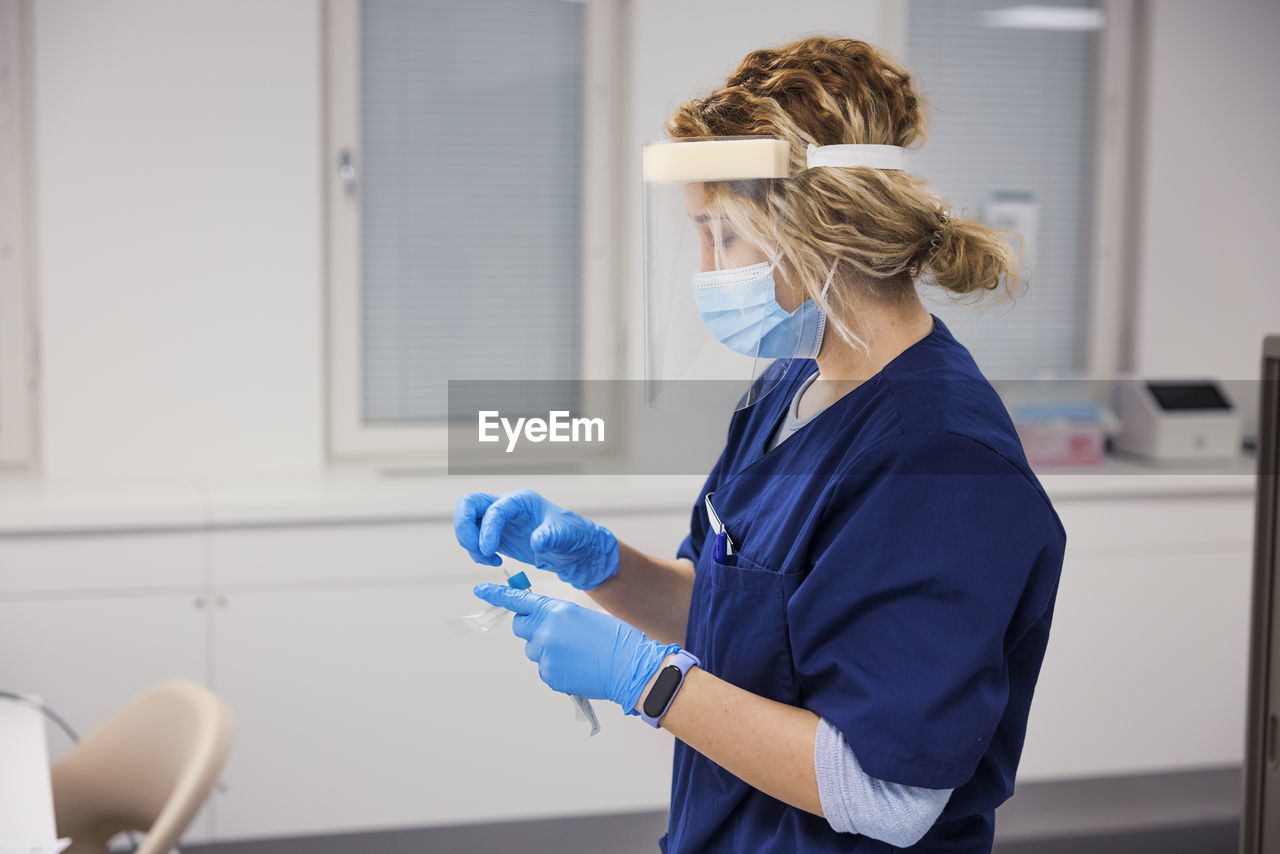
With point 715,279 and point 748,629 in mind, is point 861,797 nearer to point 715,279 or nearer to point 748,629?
point 748,629

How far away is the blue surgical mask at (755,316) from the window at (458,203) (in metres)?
1.54

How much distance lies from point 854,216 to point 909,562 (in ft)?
0.99

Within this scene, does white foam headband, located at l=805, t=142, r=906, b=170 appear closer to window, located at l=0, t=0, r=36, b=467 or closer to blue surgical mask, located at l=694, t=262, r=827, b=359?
blue surgical mask, located at l=694, t=262, r=827, b=359

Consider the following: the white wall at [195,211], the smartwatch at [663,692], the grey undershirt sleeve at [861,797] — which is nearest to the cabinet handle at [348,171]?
the white wall at [195,211]

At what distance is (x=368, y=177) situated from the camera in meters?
2.60

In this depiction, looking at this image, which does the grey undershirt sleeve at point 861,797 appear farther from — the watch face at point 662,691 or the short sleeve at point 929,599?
the watch face at point 662,691

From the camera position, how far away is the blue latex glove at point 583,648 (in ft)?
3.18

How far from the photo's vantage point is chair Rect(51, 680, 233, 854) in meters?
1.66

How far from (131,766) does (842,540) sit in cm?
133

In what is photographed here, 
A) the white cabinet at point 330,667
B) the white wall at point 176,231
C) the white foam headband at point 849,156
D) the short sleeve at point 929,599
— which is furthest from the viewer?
the white wall at point 176,231

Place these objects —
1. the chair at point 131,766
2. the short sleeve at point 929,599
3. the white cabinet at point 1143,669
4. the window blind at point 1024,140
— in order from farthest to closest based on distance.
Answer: the window blind at point 1024,140
the white cabinet at point 1143,669
the chair at point 131,766
the short sleeve at point 929,599

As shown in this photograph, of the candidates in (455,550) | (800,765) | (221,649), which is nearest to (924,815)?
(800,765)

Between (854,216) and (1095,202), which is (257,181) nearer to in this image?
(854,216)

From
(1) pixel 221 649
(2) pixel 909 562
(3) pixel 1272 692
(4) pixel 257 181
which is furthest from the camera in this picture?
(4) pixel 257 181
